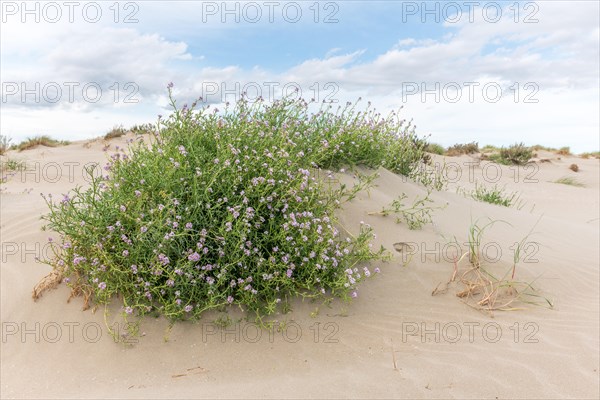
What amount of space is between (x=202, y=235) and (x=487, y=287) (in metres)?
2.91

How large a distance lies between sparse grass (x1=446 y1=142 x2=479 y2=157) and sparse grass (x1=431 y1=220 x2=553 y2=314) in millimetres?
13174

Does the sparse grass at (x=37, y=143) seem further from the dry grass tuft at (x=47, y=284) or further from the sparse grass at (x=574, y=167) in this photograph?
the sparse grass at (x=574, y=167)

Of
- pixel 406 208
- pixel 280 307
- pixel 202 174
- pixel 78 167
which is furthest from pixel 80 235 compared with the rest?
pixel 78 167

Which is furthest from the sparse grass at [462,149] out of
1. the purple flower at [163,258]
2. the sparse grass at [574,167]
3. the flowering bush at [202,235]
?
the purple flower at [163,258]

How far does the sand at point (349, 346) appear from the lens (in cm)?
376

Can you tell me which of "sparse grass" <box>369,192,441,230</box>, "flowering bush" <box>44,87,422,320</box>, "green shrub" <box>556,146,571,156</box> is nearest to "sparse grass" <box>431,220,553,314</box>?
"sparse grass" <box>369,192,441,230</box>

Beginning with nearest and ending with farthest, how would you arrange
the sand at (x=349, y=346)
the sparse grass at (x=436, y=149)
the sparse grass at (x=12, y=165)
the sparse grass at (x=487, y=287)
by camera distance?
the sand at (x=349, y=346)
the sparse grass at (x=487, y=287)
the sparse grass at (x=12, y=165)
the sparse grass at (x=436, y=149)

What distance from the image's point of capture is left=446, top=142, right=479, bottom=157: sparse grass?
59.3ft

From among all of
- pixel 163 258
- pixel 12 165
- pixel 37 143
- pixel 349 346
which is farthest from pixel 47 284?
pixel 37 143

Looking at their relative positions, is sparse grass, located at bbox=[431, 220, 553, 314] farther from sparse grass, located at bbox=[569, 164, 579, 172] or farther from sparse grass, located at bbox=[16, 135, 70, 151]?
sparse grass, located at bbox=[16, 135, 70, 151]

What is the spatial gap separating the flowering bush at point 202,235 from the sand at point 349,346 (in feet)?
0.85

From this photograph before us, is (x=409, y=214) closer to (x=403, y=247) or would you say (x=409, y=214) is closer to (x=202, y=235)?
(x=403, y=247)

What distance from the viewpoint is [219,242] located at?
13.6ft

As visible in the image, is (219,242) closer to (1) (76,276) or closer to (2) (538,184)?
(1) (76,276)
